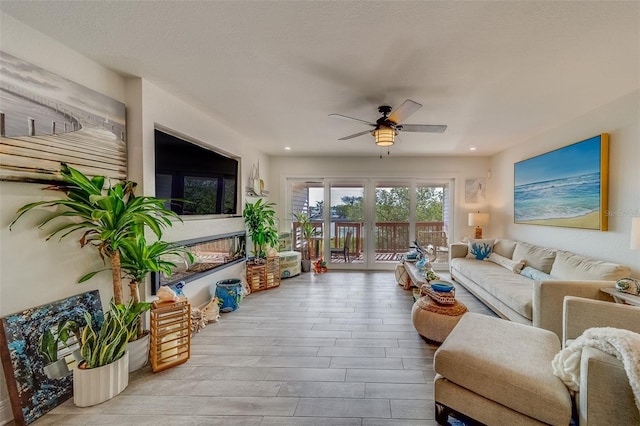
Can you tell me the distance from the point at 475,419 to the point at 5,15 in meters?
3.65

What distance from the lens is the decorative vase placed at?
1.70 metres

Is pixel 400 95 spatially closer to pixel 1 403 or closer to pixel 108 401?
pixel 108 401

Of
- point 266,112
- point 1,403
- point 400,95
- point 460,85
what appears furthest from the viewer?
point 266,112

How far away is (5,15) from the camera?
1.61m

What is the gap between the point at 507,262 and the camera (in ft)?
12.5

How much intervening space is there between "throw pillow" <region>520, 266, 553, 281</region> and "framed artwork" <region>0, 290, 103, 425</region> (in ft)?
14.8

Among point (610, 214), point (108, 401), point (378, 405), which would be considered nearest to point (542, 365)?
point (378, 405)

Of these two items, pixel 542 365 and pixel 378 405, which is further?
pixel 378 405

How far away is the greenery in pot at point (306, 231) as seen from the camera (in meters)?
5.70

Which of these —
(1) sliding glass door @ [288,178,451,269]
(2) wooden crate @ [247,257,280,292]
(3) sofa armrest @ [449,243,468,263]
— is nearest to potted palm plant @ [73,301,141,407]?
(2) wooden crate @ [247,257,280,292]

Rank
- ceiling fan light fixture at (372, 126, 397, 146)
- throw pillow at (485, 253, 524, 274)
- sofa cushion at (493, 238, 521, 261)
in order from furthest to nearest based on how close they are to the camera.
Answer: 1. sofa cushion at (493, 238, 521, 261)
2. throw pillow at (485, 253, 524, 274)
3. ceiling fan light fixture at (372, 126, 397, 146)

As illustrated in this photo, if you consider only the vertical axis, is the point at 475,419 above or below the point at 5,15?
below

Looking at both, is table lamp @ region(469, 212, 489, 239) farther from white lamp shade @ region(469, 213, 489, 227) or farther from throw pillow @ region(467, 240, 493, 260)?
throw pillow @ region(467, 240, 493, 260)

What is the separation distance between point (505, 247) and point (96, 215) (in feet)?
17.0
